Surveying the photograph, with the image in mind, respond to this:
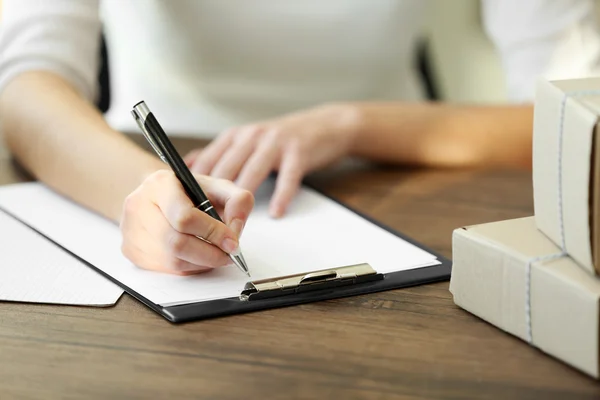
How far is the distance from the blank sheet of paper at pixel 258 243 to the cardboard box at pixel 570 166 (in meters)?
0.16

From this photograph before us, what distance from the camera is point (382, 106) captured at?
1.12m

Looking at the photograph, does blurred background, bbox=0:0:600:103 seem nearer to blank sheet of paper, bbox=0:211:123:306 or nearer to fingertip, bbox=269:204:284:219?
fingertip, bbox=269:204:284:219

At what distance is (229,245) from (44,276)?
0.16 meters

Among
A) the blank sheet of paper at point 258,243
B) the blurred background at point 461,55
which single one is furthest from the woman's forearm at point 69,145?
the blurred background at point 461,55

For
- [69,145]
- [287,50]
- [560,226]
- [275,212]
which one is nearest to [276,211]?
[275,212]

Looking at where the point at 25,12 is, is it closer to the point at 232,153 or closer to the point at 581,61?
the point at 232,153

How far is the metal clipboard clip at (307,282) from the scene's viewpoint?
66 cm

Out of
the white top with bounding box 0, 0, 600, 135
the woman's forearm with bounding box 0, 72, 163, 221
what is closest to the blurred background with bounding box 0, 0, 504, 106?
the white top with bounding box 0, 0, 600, 135

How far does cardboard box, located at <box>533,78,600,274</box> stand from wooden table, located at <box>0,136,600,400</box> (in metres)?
0.09

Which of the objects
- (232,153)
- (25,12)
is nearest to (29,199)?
(232,153)

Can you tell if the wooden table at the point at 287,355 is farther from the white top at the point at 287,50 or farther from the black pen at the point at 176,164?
the white top at the point at 287,50

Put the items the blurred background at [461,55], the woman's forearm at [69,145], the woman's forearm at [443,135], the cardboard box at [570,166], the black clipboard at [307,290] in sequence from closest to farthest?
the cardboard box at [570,166] < the black clipboard at [307,290] < the woman's forearm at [69,145] < the woman's forearm at [443,135] < the blurred background at [461,55]

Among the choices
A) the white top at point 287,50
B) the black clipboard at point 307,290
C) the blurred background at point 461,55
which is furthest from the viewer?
the blurred background at point 461,55

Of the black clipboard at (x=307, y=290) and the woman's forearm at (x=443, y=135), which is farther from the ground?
the black clipboard at (x=307, y=290)
